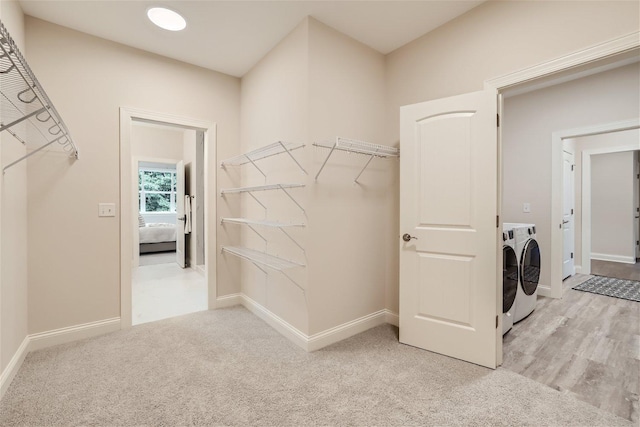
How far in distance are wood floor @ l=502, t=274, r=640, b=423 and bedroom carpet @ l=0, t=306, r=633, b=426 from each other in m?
0.18

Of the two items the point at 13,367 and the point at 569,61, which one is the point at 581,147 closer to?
the point at 569,61

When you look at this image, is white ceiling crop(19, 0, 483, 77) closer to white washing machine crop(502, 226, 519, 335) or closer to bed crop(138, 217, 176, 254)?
white washing machine crop(502, 226, 519, 335)

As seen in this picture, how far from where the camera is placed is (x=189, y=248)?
530 centimetres

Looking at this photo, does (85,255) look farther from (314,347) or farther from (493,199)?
(493,199)

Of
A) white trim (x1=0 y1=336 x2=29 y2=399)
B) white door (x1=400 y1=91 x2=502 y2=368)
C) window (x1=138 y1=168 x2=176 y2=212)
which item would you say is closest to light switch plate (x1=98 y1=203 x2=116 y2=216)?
white trim (x1=0 y1=336 x2=29 y2=399)

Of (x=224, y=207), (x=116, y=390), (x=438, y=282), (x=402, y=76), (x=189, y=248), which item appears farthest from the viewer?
(x=189, y=248)

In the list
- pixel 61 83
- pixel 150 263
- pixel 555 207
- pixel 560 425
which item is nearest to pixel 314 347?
pixel 560 425

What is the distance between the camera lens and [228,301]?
321 centimetres

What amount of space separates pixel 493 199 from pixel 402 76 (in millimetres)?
1400

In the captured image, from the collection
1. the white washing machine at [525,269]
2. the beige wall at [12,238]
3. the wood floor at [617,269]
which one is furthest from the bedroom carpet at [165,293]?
the wood floor at [617,269]

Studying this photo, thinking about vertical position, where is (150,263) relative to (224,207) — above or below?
below

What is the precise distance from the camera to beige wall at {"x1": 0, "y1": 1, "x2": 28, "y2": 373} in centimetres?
173

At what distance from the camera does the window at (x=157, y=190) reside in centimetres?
834

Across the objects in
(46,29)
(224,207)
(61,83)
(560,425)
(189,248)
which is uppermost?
(46,29)
